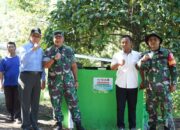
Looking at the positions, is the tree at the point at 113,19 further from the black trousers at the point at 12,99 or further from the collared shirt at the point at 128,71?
the black trousers at the point at 12,99

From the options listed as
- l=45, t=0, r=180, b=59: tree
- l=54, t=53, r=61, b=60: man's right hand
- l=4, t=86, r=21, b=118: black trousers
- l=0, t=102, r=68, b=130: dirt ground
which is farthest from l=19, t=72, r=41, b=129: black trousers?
l=45, t=0, r=180, b=59: tree

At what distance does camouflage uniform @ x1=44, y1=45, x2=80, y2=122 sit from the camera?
21.6 feet

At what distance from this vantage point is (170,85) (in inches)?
253

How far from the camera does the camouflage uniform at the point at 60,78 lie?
6.59 meters

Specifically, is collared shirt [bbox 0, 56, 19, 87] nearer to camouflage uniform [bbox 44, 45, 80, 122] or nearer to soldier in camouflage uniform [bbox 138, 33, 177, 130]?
camouflage uniform [bbox 44, 45, 80, 122]

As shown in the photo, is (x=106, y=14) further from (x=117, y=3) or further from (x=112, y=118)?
(x=112, y=118)

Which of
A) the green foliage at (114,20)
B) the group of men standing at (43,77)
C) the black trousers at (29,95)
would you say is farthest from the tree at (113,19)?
the black trousers at (29,95)

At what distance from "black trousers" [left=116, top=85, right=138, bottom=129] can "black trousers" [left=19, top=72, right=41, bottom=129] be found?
135 centimetres

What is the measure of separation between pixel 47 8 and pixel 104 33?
1129 centimetres

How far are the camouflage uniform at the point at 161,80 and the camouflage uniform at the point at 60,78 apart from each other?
46.7 inches

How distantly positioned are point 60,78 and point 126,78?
3.57 feet

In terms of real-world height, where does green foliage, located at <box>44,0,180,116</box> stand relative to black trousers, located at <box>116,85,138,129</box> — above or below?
above

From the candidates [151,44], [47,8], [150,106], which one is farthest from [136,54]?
[47,8]

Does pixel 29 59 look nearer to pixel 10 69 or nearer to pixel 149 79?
pixel 10 69
